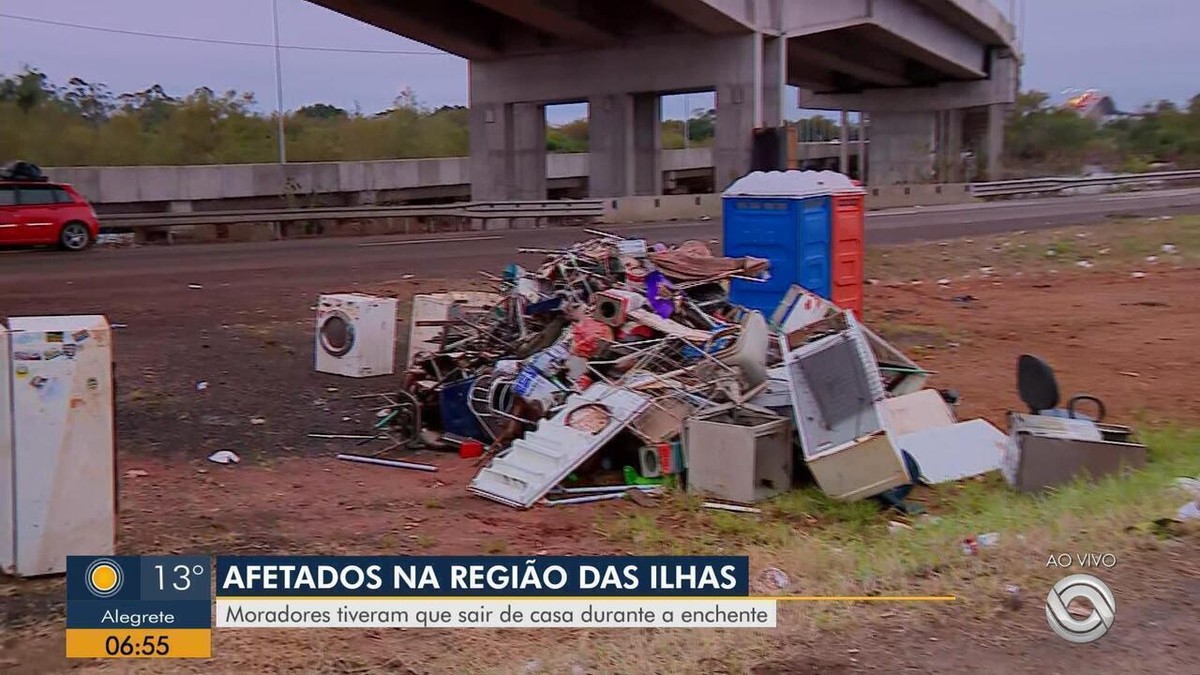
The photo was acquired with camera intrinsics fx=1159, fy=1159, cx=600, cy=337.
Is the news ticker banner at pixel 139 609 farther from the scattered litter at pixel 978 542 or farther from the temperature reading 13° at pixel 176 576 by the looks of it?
the scattered litter at pixel 978 542

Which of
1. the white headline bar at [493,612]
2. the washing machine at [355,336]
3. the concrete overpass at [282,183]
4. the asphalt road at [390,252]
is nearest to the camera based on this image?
the white headline bar at [493,612]

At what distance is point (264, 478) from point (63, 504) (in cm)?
239

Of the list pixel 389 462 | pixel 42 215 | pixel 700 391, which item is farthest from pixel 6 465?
pixel 42 215

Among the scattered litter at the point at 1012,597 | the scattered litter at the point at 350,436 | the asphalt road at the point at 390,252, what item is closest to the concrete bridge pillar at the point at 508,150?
the asphalt road at the point at 390,252

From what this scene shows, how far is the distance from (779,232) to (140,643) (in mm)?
8408

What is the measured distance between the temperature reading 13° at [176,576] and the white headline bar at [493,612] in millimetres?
206

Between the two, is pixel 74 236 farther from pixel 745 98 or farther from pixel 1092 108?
pixel 1092 108

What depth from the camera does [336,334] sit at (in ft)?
38.0

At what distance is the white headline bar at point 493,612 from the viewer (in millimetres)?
4742

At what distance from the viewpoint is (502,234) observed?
29.6m

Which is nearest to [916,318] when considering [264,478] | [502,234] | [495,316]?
[495,316]

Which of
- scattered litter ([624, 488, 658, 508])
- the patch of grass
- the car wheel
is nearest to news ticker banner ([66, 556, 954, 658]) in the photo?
scattered litter ([624, 488, 658, 508])

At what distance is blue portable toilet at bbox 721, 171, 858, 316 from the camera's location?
11.9m

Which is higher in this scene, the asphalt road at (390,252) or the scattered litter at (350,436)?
the asphalt road at (390,252)
